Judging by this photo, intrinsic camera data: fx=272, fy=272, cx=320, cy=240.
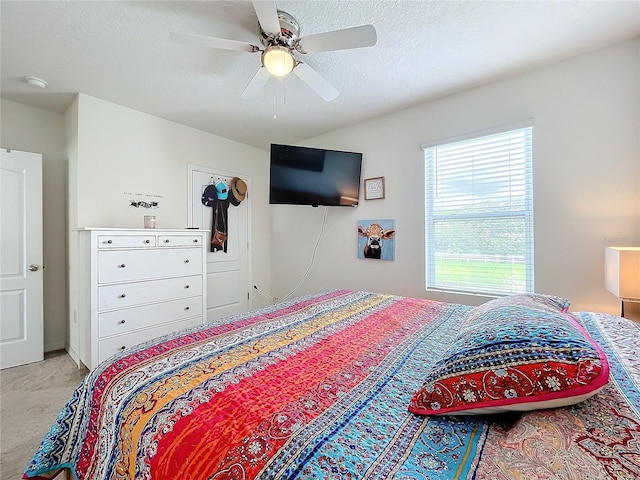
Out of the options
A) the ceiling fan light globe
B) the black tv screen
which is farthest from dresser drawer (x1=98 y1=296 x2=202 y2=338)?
the ceiling fan light globe

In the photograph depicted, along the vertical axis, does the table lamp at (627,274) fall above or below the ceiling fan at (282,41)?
below

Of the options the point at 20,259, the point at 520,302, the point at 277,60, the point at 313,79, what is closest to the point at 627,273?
the point at 520,302

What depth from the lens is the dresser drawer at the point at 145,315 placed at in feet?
Answer: 7.67

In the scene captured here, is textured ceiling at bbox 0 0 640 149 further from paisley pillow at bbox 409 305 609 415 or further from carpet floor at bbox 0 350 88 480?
carpet floor at bbox 0 350 88 480

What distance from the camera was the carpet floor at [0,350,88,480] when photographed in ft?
5.03

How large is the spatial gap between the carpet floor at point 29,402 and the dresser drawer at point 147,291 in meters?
0.71

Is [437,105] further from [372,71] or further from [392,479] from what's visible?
[392,479]

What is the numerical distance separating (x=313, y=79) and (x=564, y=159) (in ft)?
6.75

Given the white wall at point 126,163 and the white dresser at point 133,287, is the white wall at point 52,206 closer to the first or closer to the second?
the white wall at point 126,163

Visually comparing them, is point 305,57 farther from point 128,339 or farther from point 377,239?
point 128,339

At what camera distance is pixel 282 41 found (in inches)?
69.0

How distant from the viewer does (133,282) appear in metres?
2.49

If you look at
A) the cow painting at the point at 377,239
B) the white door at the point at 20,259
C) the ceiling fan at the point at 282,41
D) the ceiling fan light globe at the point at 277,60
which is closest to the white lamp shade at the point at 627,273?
the cow painting at the point at 377,239

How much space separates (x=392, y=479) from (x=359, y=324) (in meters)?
0.96
